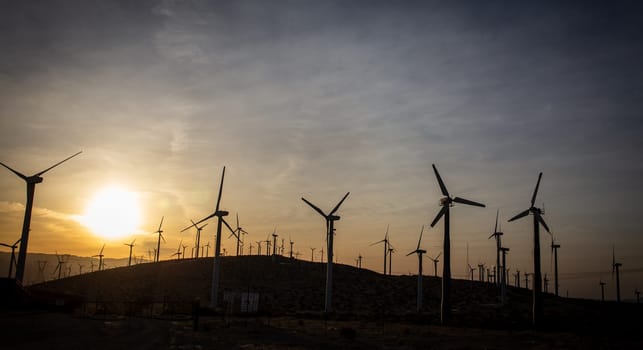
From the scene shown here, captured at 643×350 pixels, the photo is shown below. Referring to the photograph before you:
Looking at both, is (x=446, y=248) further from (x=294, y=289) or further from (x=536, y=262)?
(x=294, y=289)

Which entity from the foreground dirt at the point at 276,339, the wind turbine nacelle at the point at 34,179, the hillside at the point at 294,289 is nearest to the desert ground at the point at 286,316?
the foreground dirt at the point at 276,339

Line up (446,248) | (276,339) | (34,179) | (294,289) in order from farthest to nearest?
(294,289) < (34,179) < (446,248) < (276,339)

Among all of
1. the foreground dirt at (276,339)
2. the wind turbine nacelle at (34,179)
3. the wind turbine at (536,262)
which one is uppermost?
the wind turbine nacelle at (34,179)

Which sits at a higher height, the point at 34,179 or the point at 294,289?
the point at 34,179

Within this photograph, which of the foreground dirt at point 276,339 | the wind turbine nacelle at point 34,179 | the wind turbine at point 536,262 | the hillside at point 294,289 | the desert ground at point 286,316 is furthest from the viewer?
the hillside at point 294,289

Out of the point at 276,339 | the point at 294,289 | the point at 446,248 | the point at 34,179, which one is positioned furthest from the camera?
the point at 294,289

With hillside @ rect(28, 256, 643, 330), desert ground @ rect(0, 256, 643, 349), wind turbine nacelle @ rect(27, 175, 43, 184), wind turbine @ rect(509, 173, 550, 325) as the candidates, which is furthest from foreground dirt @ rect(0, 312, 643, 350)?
hillside @ rect(28, 256, 643, 330)

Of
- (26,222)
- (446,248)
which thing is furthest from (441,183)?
(26,222)

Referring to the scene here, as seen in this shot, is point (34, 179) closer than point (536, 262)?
No

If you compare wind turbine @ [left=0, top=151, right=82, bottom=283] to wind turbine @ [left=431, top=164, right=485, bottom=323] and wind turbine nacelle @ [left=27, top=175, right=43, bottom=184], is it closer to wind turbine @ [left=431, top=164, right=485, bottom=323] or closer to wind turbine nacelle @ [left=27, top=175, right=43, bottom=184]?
wind turbine nacelle @ [left=27, top=175, right=43, bottom=184]

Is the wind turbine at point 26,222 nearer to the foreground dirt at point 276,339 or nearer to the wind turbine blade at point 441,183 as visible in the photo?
the foreground dirt at point 276,339

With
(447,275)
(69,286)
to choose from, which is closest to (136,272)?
(69,286)

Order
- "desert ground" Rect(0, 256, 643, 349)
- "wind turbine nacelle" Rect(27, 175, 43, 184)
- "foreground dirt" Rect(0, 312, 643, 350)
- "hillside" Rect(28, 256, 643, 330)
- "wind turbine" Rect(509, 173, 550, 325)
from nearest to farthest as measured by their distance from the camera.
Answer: "foreground dirt" Rect(0, 312, 643, 350)
"desert ground" Rect(0, 256, 643, 349)
"wind turbine" Rect(509, 173, 550, 325)
"wind turbine nacelle" Rect(27, 175, 43, 184)
"hillside" Rect(28, 256, 643, 330)

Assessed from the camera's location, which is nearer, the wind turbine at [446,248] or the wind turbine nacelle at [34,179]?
the wind turbine at [446,248]
